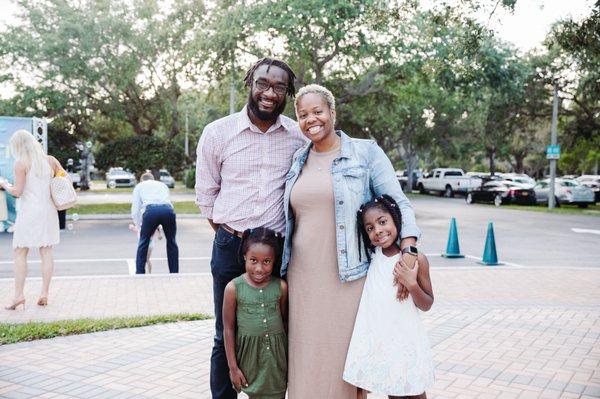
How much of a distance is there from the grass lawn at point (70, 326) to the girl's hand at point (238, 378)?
9.55ft

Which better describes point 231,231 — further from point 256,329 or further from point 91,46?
point 91,46

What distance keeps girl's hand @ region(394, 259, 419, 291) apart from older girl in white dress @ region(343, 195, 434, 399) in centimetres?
4

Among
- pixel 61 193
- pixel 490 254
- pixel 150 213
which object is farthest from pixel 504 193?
pixel 61 193

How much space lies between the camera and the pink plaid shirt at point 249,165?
128 inches

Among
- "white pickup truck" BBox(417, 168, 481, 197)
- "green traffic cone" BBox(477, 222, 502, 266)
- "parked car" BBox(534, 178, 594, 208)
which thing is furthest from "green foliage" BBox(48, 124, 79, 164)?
"white pickup truck" BBox(417, 168, 481, 197)

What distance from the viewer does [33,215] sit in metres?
6.36

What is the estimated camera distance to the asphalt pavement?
10164mm

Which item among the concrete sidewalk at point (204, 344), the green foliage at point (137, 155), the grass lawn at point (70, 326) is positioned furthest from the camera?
the green foliage at point (137, 155)

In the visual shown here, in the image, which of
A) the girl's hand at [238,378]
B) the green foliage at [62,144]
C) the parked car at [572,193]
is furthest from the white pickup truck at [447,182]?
the girl's hand at [238,378]

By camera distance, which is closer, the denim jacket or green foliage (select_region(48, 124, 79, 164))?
the denim jacket

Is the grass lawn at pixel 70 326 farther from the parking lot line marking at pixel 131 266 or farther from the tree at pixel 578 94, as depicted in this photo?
the tree at pixel 578 94

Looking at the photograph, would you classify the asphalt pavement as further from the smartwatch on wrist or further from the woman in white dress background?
the smartwatch on wrist

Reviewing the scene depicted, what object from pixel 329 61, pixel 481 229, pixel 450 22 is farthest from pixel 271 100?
pixel 329 61

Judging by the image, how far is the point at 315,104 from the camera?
9.85ft
